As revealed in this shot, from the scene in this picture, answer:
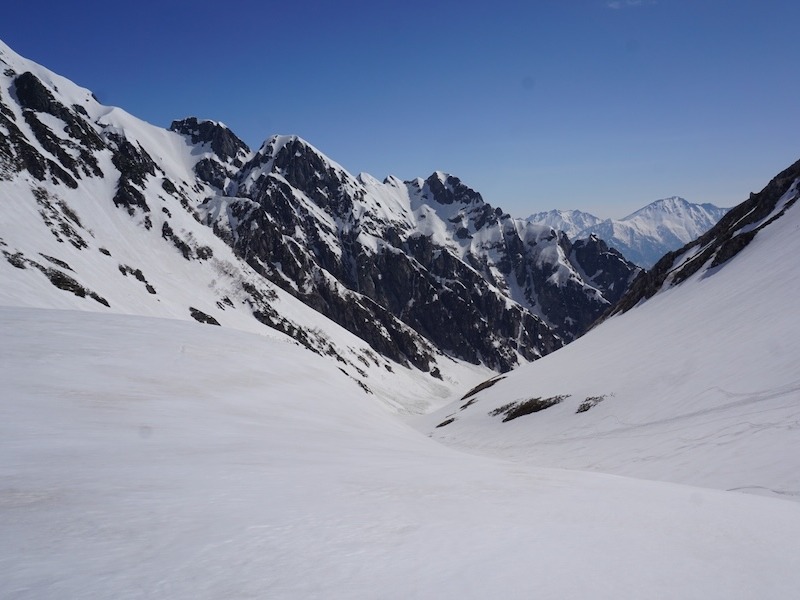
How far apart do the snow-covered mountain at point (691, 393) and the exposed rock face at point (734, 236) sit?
0.38 m

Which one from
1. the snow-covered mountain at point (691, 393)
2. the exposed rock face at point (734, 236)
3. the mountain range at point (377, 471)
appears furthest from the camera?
the exposed rock face at point (734, 236)

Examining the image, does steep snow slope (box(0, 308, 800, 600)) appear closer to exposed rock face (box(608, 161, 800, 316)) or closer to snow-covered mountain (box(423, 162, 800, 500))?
snow-covered mountain (box(423, 162, 800, 500))

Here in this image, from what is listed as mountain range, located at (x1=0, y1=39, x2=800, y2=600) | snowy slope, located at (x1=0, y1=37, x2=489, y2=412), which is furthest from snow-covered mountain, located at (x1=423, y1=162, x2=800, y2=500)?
snowy slope, located at (x1=0, y1=37, x2=489, y2=412)

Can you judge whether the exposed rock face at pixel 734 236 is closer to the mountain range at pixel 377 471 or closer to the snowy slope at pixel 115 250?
the mountain range at pixel 377 471

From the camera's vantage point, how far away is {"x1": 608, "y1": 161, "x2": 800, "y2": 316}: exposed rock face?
47.1 m

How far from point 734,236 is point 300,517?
201ft

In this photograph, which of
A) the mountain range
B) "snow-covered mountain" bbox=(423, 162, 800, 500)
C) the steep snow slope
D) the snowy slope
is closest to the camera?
the steep snow slope

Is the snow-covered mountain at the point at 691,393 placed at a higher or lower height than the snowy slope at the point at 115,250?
lower

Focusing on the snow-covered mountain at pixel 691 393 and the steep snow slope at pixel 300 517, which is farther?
the snow-covered mountain at pixel 691 393

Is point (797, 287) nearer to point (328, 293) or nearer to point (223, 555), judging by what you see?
point (223, 555)

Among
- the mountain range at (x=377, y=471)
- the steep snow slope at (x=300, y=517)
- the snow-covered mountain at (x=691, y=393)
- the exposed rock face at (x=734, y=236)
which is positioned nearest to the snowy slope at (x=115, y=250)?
the mountain range at (x=377, y=471)

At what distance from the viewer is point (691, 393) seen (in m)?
20.7

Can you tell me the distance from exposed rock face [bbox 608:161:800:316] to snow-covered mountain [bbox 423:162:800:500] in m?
0.38

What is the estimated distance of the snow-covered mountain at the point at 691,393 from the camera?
13914mm
